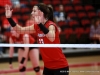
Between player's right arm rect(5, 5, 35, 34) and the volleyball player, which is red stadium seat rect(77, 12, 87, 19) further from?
the volleyball player

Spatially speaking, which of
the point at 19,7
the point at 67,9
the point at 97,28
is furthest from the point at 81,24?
the point at 19,7

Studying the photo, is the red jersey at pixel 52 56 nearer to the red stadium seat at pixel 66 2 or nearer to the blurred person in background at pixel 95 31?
the blurred person in background at pixel 95 31

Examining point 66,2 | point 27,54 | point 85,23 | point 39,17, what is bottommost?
point 27,54

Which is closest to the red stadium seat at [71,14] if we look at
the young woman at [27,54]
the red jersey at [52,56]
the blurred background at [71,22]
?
the blurred background at [71,22]

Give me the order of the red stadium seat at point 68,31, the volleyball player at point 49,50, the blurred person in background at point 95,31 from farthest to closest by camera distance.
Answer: the red stadium seat at point 68,31 < the blurred person in background at point 95,31 < the volleyball player at point 49,50

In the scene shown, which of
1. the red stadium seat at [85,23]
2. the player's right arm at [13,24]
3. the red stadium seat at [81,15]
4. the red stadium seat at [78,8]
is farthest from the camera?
the red stadium seat at [78,8]

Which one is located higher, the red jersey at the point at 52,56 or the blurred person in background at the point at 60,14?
the blurred person in background at the point at 60,14

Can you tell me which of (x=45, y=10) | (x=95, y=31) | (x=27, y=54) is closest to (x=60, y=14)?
(x=95, y=31)

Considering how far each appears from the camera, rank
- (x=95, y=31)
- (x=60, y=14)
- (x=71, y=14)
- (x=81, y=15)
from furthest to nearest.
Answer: (x=81, y=15), (x=71, y=14), (x=60, y=14), (x=95, y=31)

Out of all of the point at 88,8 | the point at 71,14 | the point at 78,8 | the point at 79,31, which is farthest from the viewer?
the point at 88,8

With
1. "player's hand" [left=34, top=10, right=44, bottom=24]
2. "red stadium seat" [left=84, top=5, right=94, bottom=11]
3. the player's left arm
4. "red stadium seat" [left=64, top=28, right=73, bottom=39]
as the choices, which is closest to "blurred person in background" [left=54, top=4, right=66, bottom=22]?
"red stadium seat" [left=64, top=28, right=73, bottom=39]

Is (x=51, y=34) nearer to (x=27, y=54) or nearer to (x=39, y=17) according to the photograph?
(x=39, y=17)

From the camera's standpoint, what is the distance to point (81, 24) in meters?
10.5

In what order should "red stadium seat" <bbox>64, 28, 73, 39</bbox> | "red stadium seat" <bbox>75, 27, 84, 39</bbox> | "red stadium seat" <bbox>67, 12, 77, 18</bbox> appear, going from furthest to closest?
1. "red stadium seat" <bbox>67, 12, 77, 18</bbox>
2. "red stadium seat" <bbox>75, 27, 84, 39</bbox>
3. "red stadium seat" <bbox>64, 28, 73, 39</bbox>
